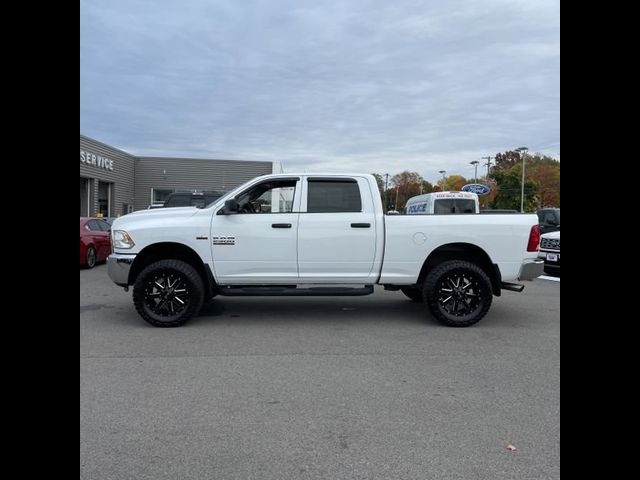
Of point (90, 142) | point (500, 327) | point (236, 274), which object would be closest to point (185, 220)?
point (236, 274)

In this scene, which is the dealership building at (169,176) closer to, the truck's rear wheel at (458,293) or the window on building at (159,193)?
the window on building at (159,193)

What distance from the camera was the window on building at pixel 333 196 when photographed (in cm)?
710

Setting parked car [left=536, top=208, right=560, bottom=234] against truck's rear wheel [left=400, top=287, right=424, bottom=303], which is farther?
parked car [left=536, top=208, right=560, bottom=234]

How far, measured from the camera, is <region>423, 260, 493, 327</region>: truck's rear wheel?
6.93 meters

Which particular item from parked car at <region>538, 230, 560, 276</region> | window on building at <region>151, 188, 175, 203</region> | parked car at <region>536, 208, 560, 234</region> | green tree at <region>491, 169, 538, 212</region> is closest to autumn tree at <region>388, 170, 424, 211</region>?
green tree at <region>491, 169, 538, 212</region>

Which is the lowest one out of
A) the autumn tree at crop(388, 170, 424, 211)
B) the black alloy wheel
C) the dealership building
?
the black alloy wheel

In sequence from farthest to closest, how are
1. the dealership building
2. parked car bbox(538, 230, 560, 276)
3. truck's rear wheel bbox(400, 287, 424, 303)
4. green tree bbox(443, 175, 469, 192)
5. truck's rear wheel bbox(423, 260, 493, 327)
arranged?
green tree bbox(443, 175, 469, 192), the dealership building, parked car bbox(538, 230, 560, 276), truck's rear wheel bbox(400, 287, 424, 303), truck's rear wheel bbox(423, 260, 493, 327)

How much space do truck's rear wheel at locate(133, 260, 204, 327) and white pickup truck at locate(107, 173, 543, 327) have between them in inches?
0.5

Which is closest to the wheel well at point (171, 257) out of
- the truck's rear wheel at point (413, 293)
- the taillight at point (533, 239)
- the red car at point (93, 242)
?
the truck's rear wheel at point (413, 293)

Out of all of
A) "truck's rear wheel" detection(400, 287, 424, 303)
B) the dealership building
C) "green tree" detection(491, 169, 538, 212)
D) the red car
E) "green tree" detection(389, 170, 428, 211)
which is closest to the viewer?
"truck's rear wheel" detection(400, 287, 424, 303)

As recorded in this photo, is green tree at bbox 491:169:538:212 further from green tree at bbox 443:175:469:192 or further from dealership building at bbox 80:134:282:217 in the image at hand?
dealership building at bbox 80:134:282:217

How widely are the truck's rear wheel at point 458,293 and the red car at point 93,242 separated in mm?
10117

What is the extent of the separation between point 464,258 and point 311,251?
2.25m
